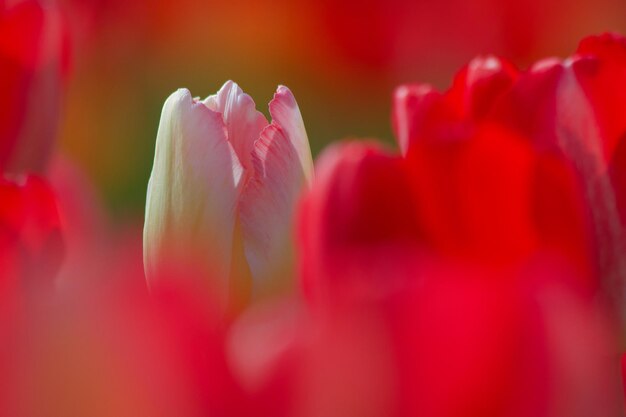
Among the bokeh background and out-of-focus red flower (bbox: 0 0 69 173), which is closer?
out-of-focus red flower (bbox: 0 0 69 173)

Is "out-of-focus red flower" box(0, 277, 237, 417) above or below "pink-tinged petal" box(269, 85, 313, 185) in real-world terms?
below

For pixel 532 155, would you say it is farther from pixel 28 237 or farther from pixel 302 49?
pixel 302 49

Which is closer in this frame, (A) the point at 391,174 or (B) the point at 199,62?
(A) the point at 391,174

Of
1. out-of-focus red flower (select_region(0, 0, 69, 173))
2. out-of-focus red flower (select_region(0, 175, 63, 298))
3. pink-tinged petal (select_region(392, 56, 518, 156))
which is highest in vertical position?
out-of-focus red flower (select_region(0, 0, 69, 173))

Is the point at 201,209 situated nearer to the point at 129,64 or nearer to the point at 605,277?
the point at 605,277

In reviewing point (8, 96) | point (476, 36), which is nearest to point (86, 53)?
point (476, 36)

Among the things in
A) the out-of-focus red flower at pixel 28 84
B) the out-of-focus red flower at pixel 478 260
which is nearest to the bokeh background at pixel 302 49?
the out-of-focus red flower at pixel 28 84

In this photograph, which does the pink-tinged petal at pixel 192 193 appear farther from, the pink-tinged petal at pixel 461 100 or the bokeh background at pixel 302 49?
the bokeh background at pixel 302 49

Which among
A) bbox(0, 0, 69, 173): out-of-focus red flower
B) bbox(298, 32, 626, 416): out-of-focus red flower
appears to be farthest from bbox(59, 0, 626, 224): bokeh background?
bbox(298, 32, 626, 416): out-of-focus red flower

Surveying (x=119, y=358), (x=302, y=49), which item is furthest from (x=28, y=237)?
(x=302, y=49)

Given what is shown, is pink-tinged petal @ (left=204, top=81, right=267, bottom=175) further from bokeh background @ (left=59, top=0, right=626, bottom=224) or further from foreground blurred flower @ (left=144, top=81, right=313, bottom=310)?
bokeh background @ (left=59, top=0, right=626, bottom=224)
